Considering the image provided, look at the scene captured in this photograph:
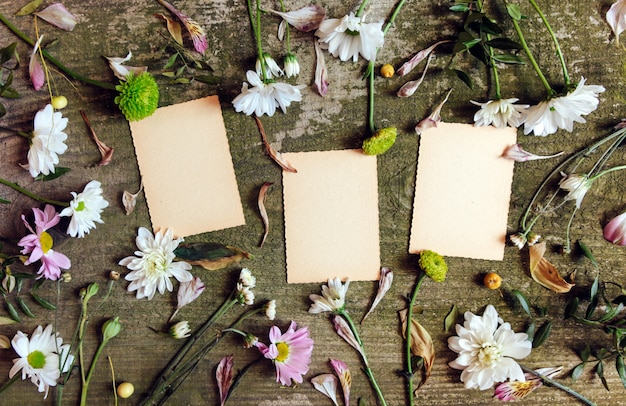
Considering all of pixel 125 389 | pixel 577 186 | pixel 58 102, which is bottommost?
pixel 125 389

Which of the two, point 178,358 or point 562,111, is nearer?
point 562,111

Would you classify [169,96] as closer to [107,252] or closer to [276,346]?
[107,252]

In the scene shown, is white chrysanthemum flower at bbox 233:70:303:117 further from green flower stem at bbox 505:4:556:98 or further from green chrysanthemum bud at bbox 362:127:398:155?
green flower stem at bbox 505:4:556:98

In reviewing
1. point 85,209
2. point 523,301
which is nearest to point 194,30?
point 85,209

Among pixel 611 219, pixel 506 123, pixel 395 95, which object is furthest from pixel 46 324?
pixel 611 219

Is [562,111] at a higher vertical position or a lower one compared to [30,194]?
higher

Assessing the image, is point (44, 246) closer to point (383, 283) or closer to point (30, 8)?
point (30, 8)

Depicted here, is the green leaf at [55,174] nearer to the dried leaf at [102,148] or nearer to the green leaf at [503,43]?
the dried leaf at [102,148]
